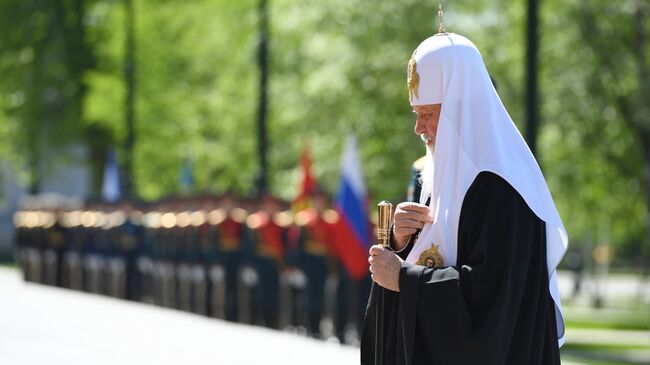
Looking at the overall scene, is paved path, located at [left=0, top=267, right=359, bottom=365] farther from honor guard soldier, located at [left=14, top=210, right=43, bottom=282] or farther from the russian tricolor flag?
honor guard soldier, located at [left=14, top=210, right=43, bottom=282]

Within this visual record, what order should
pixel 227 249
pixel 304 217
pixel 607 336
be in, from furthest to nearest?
pixel 227 249
pixel 607 336
pixel 304 217

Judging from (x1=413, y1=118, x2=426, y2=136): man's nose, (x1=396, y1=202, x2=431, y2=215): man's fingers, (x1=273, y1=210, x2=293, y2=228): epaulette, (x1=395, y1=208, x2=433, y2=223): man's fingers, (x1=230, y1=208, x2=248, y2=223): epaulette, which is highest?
(x1=413, y1=118, x2=426, y2=136): man's nose

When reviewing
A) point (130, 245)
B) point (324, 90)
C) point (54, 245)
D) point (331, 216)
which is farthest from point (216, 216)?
point (54, 245)

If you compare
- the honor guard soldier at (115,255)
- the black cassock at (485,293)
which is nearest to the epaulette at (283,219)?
the honor guard soldier at (115,255)

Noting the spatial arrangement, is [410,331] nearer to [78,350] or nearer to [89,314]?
[78,350]

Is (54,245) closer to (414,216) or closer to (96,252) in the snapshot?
(96,252)

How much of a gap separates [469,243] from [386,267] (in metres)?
0.27

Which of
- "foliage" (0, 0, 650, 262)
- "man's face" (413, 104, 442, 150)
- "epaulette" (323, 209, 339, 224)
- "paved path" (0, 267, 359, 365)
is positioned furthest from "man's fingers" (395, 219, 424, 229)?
"foliage" (0, 0, 650, 262)

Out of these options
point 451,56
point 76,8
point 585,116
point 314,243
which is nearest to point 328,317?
point 314,243

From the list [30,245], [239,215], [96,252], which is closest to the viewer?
[239,215]

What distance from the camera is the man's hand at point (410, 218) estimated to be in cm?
457

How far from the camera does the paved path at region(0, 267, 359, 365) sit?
14.5 meters

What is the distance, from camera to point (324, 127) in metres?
30.0

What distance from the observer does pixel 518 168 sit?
4.45 m
